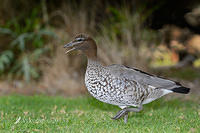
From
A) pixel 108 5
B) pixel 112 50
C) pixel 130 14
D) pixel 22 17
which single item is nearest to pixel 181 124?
pixel 112 50

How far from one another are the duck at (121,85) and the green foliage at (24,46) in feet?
15.3

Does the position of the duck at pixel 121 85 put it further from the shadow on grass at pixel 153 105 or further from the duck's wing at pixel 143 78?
the shadow on grass at pixel 153 105

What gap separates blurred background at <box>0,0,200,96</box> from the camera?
9.52m

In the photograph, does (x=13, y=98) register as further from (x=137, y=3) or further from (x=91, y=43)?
(x=137, y=3)

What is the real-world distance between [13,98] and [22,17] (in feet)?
13.3

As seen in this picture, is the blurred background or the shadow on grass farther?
the blurred background

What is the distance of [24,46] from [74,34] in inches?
61.7

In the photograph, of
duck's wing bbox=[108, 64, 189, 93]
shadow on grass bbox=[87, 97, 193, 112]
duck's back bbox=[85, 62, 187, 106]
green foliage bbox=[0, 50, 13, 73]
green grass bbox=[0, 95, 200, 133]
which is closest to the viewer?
green grass bbox=[0, 95, 200, 133]

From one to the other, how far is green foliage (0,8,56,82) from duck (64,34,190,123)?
4668mm

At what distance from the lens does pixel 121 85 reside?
16.1 ft

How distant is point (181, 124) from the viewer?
477cm

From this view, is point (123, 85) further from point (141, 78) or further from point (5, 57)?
point (5, 57)

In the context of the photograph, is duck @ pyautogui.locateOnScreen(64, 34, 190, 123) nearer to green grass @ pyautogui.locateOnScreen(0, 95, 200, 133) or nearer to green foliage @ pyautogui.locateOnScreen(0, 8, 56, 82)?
green grass @ pyautogui.locateOnScreen(0, 95, 200, 133)

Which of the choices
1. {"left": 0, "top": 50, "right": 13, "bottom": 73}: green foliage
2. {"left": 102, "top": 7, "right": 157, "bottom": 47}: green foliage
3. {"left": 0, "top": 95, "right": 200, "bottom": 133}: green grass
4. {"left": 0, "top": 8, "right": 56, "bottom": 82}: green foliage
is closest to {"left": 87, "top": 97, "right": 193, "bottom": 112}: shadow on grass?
{"left": 0, "top": 95, "right": 200, "bottom": 133}: green grass
